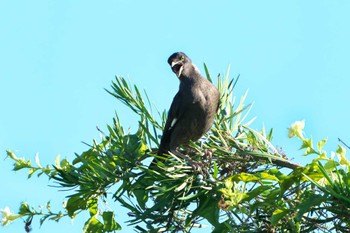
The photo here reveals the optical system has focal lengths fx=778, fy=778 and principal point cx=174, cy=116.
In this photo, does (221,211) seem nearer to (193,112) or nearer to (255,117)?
(255,117)

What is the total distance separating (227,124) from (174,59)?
176 centimetres

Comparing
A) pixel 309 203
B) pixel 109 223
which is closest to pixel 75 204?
pixel 109 223

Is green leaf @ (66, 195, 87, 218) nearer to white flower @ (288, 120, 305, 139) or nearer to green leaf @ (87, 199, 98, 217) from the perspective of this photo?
green leaf @ (87, 199, 98, 217)

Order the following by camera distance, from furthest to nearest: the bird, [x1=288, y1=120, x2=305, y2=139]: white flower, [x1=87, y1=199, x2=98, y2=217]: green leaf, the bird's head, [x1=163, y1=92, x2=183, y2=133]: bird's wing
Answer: the bird's head → [x1=163, y1=92, x2=183, y2=133]: bird's wing → the bird → [x1=87, y1=199, x2=98, y2=217]: green leaf → [x1=288, y1=120, x2=305, y2=139]: white flower

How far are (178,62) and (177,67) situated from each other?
0.04 metres

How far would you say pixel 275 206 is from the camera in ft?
7.85

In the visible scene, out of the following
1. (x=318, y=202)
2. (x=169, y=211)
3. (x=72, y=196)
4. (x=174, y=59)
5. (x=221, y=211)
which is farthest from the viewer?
(x=174, y=59)

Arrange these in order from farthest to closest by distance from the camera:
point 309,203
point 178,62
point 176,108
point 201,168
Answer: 1. point 178,62
2. point 176,108
3. point 201,168
4. point 309,203

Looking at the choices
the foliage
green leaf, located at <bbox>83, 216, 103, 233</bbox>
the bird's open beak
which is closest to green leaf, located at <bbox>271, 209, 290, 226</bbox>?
the foliage

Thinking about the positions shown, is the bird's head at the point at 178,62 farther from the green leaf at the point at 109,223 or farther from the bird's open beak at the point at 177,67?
the green leaf at the point at 109,223

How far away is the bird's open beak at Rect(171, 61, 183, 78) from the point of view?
4.97m

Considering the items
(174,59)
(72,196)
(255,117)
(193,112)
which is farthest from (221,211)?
(174,59)

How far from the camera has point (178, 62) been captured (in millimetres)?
4973

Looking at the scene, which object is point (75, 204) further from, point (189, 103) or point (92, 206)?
point (189, 103)
